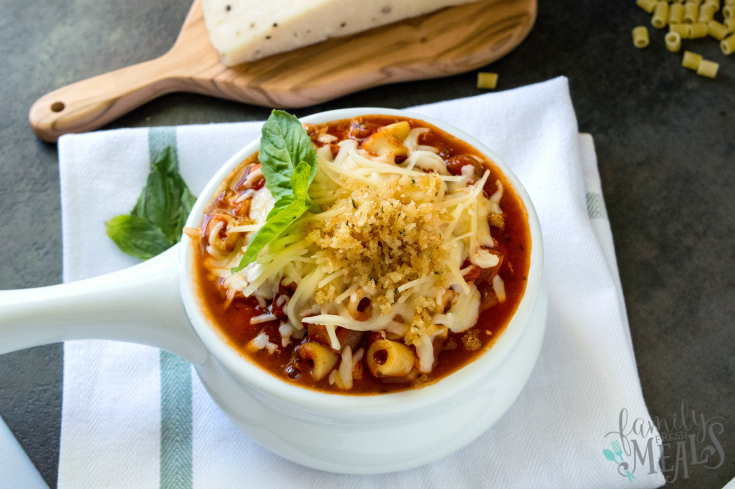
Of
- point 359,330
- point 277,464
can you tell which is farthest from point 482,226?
point 277,464

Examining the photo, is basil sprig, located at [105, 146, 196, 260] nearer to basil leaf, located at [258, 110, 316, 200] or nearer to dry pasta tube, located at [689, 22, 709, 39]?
basil leaf, located at [258, 110, 316, 200]

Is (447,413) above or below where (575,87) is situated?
above

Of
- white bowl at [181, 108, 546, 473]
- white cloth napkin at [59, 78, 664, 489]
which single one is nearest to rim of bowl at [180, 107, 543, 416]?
white bowl at [181, 108, 546, 473]

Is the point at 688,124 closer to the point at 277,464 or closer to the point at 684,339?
the point at 684,339

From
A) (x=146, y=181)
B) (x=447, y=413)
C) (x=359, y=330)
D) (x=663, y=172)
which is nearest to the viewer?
(x=359, y=330)

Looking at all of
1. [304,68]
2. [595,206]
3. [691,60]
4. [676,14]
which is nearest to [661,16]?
[676,14]

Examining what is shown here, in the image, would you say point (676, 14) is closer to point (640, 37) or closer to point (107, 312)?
point (640, 37)
